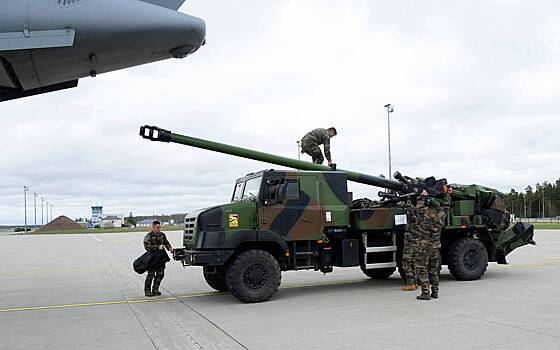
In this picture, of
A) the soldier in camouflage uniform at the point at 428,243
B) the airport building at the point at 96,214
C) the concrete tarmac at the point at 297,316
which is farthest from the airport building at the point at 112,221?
the soldier in camouflage uniform at the point at 428,243

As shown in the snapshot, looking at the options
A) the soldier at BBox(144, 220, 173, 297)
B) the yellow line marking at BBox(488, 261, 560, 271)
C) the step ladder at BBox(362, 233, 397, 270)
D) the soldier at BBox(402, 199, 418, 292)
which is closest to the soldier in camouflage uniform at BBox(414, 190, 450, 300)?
the soldier at BBox(402, 199, 418, 292)

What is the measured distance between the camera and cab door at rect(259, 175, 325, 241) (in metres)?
9.16

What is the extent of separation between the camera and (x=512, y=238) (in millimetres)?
11297

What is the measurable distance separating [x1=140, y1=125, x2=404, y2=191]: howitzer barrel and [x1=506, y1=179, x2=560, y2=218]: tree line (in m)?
91.6

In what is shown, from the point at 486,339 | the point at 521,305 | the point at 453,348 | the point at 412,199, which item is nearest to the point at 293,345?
the point at 453,348

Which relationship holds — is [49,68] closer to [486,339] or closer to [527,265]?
[486,339]

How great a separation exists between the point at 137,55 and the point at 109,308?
13.6 ft

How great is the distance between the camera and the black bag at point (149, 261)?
943 cm

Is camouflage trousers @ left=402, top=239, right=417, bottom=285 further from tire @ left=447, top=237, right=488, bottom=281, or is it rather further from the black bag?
the black bag

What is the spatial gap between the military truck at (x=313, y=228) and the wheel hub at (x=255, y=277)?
0.02 m

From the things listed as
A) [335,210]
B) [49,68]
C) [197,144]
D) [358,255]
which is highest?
[49,68]

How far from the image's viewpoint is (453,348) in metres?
5.40

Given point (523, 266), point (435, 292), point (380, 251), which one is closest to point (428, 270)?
point (435, 292)

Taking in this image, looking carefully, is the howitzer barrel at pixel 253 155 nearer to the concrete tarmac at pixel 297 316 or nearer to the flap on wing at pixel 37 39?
the concrete tarmac at pixel 297 316
